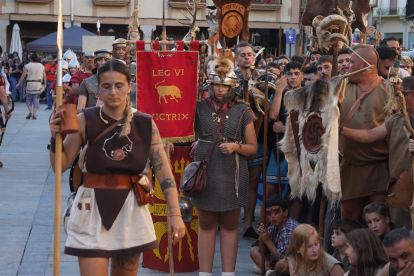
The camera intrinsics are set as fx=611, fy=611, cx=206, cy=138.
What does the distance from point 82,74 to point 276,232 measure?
4.41 m

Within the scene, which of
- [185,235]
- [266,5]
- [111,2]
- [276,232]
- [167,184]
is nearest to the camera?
[167,184]

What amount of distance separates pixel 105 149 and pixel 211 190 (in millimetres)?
1762

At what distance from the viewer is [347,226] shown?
4492 millimetres

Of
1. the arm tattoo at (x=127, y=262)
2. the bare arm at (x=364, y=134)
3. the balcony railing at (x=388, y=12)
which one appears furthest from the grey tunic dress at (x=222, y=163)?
the balcony railing at (x=388, y=12)

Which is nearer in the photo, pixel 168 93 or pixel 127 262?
pixel 127 262

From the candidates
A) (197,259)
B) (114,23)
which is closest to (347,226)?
(197,259)

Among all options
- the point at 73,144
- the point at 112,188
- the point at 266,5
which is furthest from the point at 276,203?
the point at 266,5

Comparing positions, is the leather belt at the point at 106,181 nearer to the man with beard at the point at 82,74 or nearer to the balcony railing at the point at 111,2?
the man with beard at the point at 82,74

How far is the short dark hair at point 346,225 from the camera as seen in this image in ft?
14.7

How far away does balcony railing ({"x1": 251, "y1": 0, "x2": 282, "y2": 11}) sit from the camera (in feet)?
103

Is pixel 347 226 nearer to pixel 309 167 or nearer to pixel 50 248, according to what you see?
pixel 309 167

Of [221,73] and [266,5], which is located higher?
[266,5]

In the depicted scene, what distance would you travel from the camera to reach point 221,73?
505cm

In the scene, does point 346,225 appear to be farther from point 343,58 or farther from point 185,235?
point 343,58
